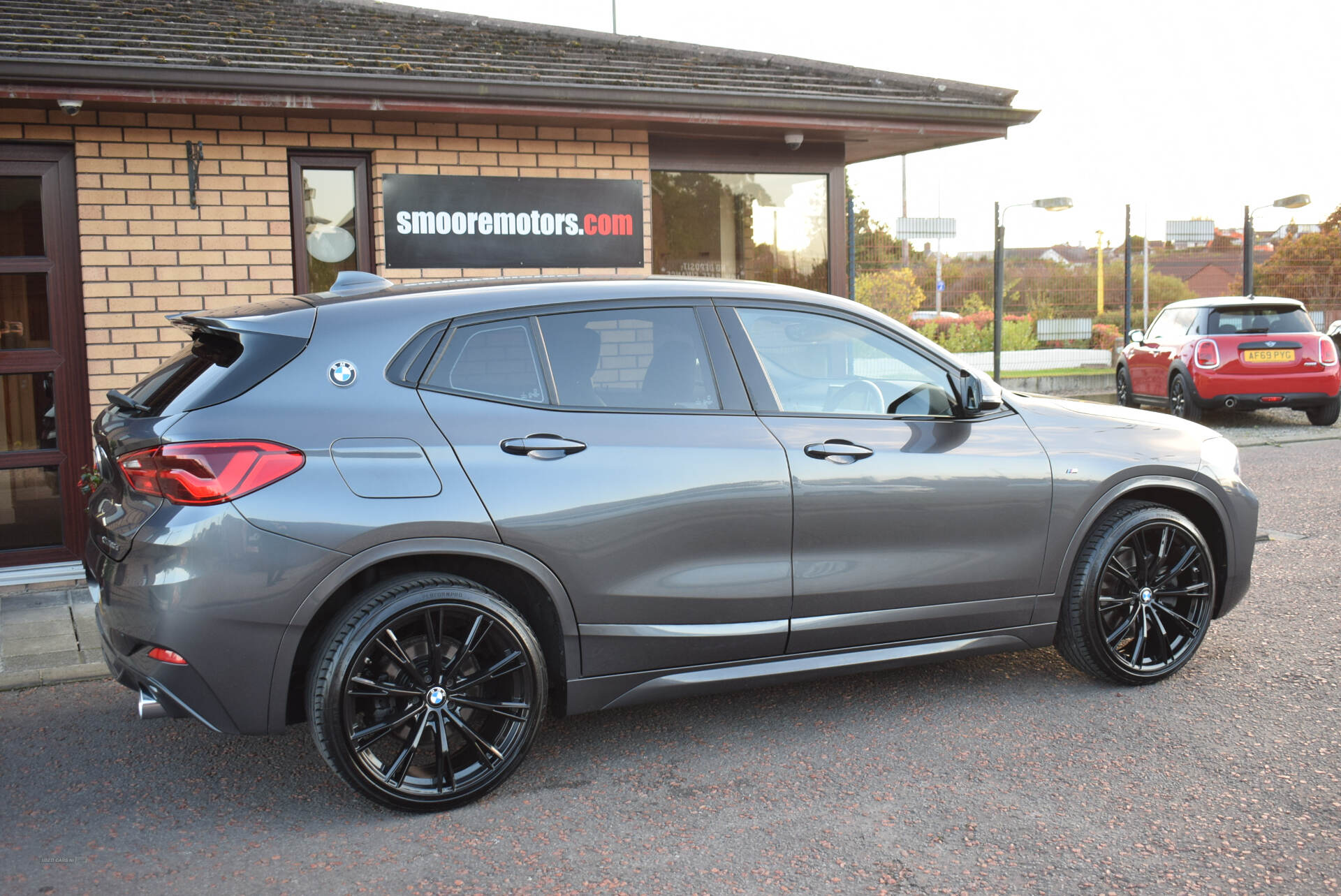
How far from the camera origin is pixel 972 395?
14.2 ft

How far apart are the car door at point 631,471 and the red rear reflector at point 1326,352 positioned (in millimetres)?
Result: 12262

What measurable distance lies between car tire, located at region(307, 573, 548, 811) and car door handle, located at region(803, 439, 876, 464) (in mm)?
1203

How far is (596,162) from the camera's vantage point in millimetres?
8375

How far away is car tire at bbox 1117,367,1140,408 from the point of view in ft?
51.8

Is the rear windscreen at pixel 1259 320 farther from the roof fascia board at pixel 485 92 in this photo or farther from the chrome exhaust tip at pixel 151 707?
the chrome exhaust tip at pixel 151 707

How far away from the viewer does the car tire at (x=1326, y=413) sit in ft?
46.3

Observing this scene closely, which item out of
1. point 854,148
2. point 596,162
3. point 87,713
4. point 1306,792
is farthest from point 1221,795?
point 854,148

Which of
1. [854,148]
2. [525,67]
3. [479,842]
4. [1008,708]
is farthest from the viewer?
[854,148]

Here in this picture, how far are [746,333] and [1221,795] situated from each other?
86.8 inches

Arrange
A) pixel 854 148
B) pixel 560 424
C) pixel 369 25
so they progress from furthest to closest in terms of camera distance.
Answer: pixel 854 148 → pixel 369 25 → pixel 560 424

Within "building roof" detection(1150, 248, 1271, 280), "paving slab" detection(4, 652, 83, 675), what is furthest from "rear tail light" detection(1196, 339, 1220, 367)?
"paving slab" detection(4, 652, 83, 675)

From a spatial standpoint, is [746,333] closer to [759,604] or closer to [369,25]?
[759,604]

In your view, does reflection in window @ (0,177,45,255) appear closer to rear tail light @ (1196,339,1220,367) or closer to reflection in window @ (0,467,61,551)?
reflection in window @ (0,467,61,551)

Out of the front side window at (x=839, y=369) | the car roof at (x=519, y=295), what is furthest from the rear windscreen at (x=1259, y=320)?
the car roof at (x=519, y=295)
